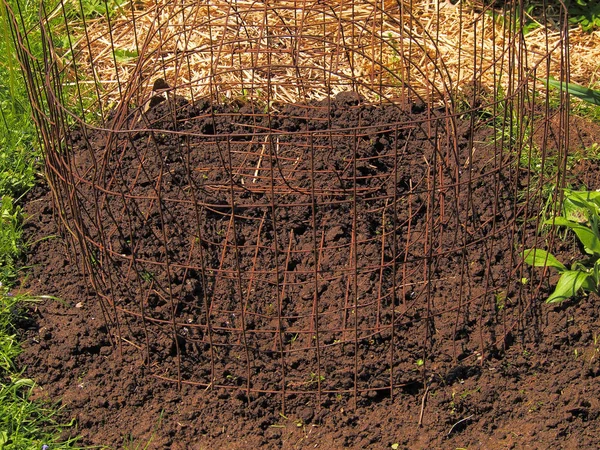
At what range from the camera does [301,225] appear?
3.48 metres

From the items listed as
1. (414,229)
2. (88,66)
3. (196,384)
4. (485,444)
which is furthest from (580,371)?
(88,66)

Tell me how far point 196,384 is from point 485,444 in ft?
3.38

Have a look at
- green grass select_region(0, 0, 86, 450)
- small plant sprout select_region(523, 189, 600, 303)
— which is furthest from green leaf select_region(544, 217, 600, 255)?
green grass select_region(0, 0, 86, 450)

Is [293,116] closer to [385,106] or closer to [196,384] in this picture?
[385,106]

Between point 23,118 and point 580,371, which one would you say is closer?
point 580,371

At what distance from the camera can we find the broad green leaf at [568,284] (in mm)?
2893

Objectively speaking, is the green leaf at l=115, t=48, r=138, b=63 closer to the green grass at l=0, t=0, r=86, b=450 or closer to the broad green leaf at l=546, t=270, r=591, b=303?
the green grass at l=0, t=0, r=86, b=450

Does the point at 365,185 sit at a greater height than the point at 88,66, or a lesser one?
lesser

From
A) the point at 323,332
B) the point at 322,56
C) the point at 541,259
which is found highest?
the point at 322,56

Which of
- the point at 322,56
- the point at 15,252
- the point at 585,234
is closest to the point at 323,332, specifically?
the point at 585,234

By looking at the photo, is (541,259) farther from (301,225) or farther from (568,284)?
(301,225)

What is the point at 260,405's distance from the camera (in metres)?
2.82

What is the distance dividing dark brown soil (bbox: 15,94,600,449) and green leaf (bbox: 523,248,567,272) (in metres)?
0.07

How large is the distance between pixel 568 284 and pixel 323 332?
927 mm
